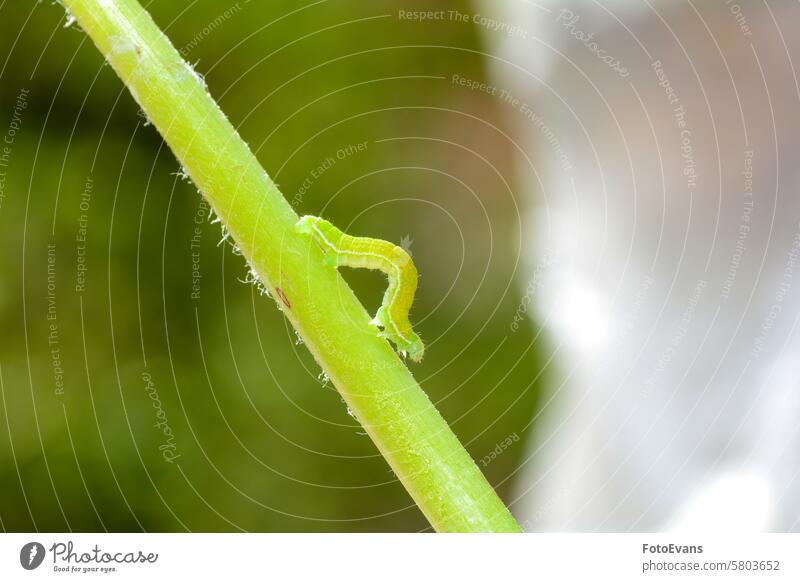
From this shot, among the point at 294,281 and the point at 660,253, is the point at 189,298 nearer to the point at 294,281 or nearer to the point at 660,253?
the point at 660,253

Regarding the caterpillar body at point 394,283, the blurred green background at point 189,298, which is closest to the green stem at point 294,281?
the caterpillar body at point 394,283

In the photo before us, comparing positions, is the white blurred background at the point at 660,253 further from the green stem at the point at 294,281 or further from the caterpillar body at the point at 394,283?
the green stem at the point at 294,281

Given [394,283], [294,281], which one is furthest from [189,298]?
[294,281]

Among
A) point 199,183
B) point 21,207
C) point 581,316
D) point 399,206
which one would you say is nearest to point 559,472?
point 581,316

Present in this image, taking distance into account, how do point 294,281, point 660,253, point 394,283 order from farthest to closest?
point 660,253
point 394,283
point 294,281

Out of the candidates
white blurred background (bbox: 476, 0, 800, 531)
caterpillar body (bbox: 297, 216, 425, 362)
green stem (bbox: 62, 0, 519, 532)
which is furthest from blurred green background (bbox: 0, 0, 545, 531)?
green stem (bbox: 62, 0, 519, 532)
